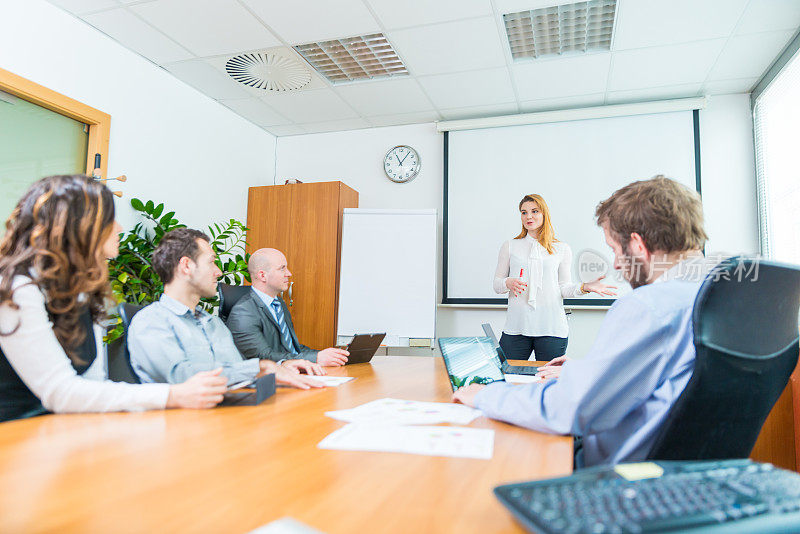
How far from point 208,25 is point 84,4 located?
0.66 metres

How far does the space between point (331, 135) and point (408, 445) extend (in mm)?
4355

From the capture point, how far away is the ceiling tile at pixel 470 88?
3.69 metres

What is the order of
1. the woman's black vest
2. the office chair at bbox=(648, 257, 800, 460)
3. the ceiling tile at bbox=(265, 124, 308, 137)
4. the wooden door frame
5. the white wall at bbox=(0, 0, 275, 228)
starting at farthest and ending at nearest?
the ceiling tile at bbox=(265, 124, 308, 137) < the white wall at bbox=(0, 0, 275, 228) < the wooden door frame < the woman's black vest < the office chair at bbox=(648, 257, 800, 460)

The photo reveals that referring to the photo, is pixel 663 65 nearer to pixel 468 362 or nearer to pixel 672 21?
pixel 672 21

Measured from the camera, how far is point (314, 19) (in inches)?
119

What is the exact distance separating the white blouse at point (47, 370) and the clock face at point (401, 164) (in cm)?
363

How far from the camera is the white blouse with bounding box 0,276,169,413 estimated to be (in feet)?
3.72

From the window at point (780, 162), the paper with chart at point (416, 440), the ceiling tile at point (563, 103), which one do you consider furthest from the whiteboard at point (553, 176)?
the paper with chart at point (416, 440)

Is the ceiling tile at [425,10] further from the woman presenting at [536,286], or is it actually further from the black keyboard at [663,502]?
the black keyboard at [663,502]

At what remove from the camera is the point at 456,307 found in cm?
438

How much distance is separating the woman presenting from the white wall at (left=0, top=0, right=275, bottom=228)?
2.47 meters

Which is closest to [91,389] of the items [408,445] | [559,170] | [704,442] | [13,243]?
[13,243]

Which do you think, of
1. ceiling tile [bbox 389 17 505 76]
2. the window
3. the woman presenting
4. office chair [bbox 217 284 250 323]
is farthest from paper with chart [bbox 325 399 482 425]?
the window

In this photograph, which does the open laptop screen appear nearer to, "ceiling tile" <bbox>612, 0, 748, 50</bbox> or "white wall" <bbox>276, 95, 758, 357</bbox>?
"ceiling tile" <bbox>612, 0, 748, 50</bbox>
